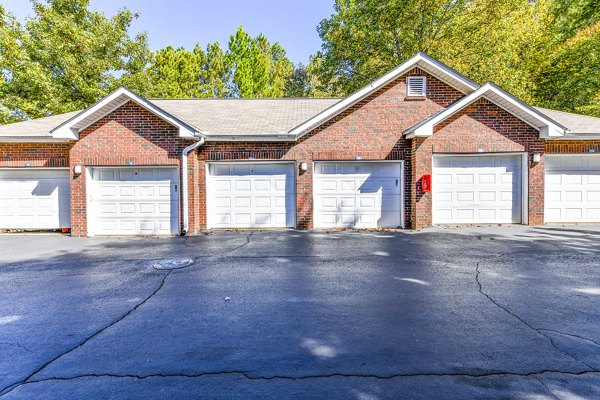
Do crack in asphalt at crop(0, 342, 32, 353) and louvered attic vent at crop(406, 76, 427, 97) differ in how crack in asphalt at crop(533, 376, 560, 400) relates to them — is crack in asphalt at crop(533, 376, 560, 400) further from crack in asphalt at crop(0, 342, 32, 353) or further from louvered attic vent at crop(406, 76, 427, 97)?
louvered attic vent at crop(406, 76, 427, 97)

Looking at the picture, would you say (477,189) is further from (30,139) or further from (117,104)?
(30,139)

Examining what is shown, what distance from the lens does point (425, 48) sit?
2061cm

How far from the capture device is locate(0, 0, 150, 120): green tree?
19.5 metres

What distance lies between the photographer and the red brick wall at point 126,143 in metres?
10.1

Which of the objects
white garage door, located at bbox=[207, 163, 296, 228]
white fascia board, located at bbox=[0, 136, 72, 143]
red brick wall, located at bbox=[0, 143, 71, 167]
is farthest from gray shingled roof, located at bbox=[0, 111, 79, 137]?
white garage door, located at bbox=[207, 163, 296, 228]

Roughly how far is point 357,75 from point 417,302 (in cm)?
2171

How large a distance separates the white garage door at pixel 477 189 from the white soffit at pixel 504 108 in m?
1.13

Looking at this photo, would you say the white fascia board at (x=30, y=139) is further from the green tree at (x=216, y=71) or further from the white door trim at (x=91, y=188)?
the green tree at (x=216, y=71)

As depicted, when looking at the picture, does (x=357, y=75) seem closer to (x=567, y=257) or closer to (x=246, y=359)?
(x=567, y=257)

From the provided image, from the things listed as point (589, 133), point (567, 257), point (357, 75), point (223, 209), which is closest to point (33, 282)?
point (223, 209)

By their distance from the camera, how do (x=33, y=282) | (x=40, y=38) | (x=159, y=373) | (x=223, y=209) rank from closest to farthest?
(x=159, y=373)
(x=33, y=282)
(x=223, y=209)
(x=40, y=38)

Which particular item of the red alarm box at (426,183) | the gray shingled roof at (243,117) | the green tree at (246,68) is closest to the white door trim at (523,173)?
the red alarm box at (426,183)

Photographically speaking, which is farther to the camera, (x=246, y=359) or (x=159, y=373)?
(x=246, y=359)

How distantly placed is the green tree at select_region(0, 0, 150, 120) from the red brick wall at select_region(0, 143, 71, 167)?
11376 millimetres
